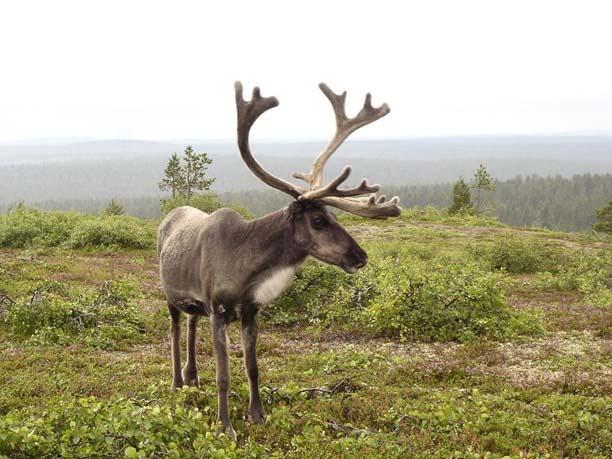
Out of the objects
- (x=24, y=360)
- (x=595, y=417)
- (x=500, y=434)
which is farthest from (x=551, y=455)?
(x=24, y=360)

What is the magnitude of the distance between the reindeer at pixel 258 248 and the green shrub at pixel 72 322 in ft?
16.0

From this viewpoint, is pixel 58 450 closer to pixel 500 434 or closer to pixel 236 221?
pixel 236 221

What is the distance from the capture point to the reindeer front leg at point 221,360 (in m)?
7.20

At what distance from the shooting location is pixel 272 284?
7082 millimetres

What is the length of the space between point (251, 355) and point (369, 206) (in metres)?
2.61

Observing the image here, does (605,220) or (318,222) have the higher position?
(318,222)

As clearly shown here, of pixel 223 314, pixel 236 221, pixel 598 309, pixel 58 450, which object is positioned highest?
pixel 236 221

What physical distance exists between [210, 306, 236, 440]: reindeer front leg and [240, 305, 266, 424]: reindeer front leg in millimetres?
292

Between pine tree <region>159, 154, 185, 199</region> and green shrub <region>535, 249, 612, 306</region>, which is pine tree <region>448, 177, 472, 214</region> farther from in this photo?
green shrub <region>535, 249, 612, 306</region>

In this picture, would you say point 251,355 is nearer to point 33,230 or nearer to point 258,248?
point 258,248

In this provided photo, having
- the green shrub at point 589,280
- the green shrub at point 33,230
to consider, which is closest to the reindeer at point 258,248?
the green shrub at point 589,280

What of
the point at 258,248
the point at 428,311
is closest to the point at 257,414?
the point at 258,248

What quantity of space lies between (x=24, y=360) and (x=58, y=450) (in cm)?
559

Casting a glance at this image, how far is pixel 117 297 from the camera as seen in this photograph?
13820 millimetres
